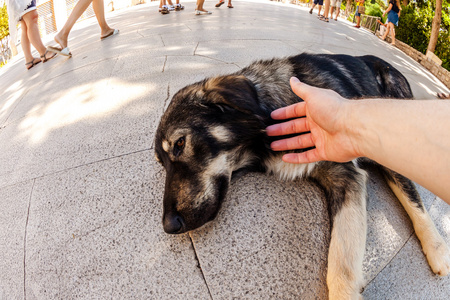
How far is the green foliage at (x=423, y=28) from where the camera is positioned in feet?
46.3

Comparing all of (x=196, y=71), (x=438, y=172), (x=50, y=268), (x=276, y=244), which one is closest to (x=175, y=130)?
(x=276, y=244)

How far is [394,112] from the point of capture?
1.77 metres

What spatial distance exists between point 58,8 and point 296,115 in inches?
816

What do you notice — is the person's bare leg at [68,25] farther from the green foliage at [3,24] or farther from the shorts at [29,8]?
the green foliage at [3,24]

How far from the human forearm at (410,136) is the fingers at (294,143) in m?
0.69

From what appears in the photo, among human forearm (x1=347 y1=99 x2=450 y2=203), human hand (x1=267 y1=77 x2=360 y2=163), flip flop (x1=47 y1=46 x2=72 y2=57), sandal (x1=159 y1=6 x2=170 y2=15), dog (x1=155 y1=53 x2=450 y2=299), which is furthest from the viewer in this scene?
sandal (x1=159 y1=6 x2=170 y2=15)

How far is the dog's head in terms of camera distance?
2.46m

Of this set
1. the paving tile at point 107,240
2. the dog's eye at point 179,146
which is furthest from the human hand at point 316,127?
the paving tile at point 107,240

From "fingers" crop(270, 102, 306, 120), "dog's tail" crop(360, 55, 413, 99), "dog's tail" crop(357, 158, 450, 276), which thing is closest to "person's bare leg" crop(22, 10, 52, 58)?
"fingers" crop(270, 102, 306, 120)

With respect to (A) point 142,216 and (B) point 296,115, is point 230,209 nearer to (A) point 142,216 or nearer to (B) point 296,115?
(A) point 142,216

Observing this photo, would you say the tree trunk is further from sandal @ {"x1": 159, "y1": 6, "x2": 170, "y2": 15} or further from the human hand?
the human hand

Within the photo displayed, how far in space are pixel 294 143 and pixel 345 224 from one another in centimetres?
80

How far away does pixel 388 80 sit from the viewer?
167 inches

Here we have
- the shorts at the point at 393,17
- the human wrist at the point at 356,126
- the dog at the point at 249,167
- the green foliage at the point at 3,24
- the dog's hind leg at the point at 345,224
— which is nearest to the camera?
the human wrist at the point at 356,126
